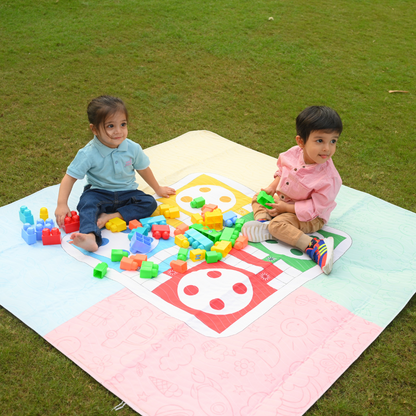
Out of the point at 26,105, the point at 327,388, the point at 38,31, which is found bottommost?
the point at 327,388

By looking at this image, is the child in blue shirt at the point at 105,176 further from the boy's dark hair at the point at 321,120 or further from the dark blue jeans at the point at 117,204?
the boy's dark hair at the point at 321,120

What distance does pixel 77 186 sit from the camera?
3814 millimetres

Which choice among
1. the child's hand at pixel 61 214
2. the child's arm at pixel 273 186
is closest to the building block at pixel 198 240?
the child's arm at pixel 273 186

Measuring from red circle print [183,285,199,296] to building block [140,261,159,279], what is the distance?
0.22m

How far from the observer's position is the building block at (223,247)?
308cm

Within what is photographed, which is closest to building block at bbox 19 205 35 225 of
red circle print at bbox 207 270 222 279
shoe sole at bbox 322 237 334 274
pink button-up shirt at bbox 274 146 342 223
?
red circle print at bbox 207 270 222 279

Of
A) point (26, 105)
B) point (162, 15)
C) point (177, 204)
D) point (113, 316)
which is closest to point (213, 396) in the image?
point (113, 316)

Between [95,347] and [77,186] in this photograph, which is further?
[77,186]

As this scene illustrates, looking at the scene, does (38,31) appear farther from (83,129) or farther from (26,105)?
(83,129)

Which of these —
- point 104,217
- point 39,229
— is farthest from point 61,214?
point 104,217

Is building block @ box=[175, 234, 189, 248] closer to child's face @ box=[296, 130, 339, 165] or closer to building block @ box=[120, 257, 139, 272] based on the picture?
building block @ box=[120, 257, 139, 272]

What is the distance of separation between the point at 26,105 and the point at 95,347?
350cm

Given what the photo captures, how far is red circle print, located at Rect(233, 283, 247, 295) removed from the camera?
2824mm

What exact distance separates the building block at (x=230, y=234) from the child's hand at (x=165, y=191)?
0.67 meters
